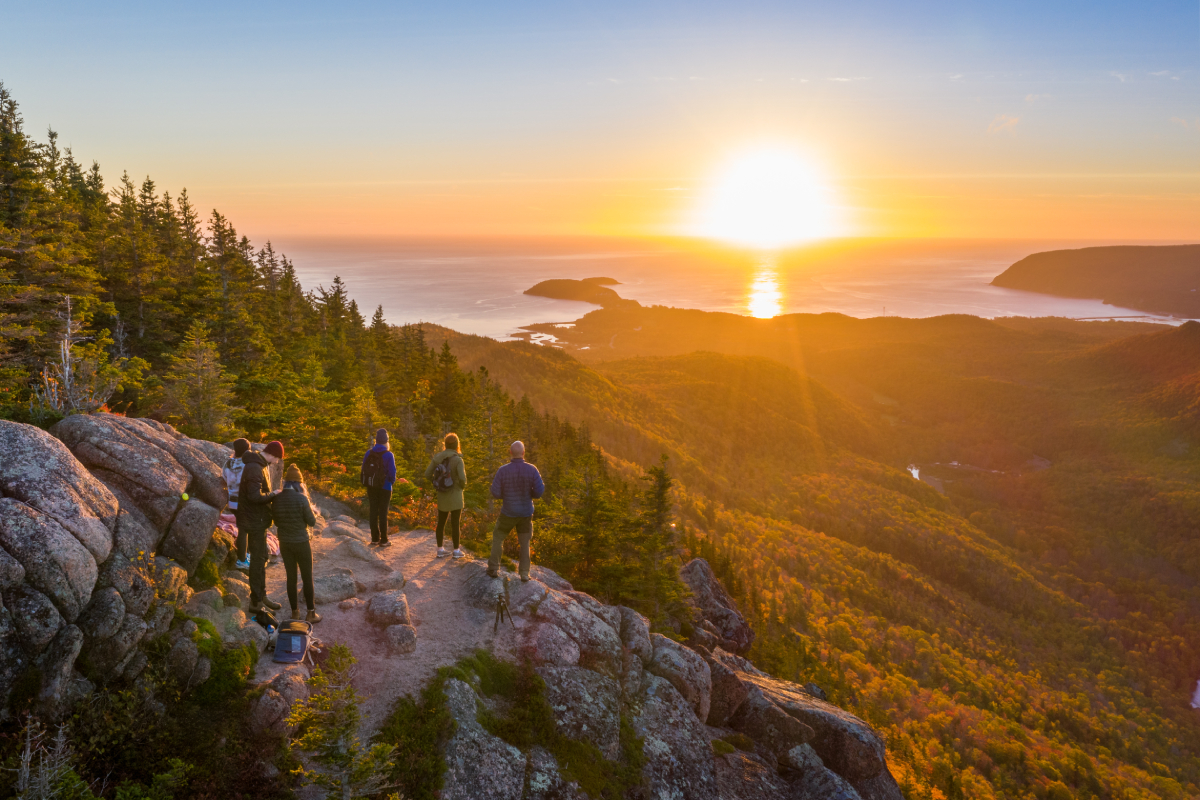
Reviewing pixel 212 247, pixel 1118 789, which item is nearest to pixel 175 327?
pixel 212 247

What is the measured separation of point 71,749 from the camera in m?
5.66

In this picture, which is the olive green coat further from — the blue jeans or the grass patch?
the grass patch

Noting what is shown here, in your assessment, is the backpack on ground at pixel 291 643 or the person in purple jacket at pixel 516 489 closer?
the backpack on ground at pixel 291 643

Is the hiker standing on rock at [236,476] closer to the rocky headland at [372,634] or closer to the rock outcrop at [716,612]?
the rocky headland at [372,634]

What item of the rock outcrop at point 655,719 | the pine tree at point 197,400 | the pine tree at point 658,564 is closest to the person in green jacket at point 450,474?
the rock outcrop at point 655,719

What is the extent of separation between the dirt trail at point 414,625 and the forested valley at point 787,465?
5.17 meters

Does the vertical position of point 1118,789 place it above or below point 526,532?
below

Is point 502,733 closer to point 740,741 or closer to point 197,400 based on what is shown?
point 740,741

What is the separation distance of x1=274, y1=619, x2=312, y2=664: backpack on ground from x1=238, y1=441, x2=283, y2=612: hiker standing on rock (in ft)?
3.71

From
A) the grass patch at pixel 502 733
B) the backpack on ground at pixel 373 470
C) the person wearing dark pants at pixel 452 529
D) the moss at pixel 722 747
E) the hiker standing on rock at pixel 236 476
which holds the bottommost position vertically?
the moss at pixel 722 747

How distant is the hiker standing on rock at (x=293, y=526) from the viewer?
9.13m

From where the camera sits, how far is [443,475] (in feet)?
39.2

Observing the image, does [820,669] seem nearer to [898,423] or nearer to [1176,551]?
[1176,551]

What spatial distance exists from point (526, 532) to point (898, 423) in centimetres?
12251
